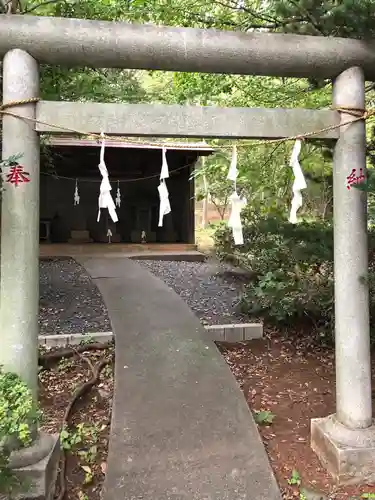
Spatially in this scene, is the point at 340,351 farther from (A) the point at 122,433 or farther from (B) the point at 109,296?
(B) the point at 109,296

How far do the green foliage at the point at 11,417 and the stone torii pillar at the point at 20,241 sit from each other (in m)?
0.12

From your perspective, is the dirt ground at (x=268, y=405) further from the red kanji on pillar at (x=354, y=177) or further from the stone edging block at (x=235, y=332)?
the red kanji on pillar at (x=354, y=177)

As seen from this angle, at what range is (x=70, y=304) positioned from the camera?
7.05 metres

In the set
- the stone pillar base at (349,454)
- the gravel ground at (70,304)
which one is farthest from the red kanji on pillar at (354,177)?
the gravel ground at (70,304)

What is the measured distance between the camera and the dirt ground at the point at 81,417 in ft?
9.95

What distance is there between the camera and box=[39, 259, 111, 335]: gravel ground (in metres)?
5.94

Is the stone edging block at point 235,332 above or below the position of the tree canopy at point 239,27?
below

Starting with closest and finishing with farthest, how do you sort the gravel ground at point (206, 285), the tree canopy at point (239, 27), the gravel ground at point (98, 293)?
the tree canopy at point (239, 27)
the gravel ground at point (98, 293)
the gravel ground at point (206, 285)

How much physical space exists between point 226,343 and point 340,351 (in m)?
2.58

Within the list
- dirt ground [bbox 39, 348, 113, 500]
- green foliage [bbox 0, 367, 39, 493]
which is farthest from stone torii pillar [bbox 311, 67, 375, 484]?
green foliage [bbox 0, 367, 39, 493]

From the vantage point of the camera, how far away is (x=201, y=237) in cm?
2111

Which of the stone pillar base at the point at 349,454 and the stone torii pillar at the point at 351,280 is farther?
the stone torii pillar at the point at 351,280

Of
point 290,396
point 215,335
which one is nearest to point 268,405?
point 290,396

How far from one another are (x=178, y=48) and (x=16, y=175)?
134cm
